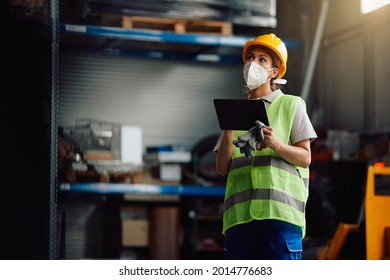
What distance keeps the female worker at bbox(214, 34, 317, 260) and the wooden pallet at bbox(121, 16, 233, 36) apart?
3.17 metres

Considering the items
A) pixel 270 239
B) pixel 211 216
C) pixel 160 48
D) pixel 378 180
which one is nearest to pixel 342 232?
pixel 378 180

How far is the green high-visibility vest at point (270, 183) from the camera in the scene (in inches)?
123

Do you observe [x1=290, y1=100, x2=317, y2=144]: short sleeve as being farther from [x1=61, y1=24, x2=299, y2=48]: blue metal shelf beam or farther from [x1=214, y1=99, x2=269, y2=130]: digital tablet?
[x1=61, y1=24, x2=299, y2=48]: blue metal shelf beam

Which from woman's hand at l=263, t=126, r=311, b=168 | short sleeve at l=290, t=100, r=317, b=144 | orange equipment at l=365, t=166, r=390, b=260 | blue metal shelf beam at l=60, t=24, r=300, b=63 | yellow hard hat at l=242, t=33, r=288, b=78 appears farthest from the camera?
blue metal shelf beam at l=60, t=24, r=300, b=63

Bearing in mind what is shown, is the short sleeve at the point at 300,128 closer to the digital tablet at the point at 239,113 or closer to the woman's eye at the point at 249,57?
the digital tablet at the point at 239,113

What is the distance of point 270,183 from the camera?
314cm

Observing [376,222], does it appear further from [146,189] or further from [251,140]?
[146,189]

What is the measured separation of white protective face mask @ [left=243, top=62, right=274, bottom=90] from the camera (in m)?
3.27

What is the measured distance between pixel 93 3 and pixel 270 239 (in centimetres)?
360

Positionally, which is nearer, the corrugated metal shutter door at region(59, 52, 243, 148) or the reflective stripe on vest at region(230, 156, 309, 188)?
the reflective stripe on vest at region(230, 156, 309, 188)

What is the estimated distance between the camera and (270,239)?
10.2 feet

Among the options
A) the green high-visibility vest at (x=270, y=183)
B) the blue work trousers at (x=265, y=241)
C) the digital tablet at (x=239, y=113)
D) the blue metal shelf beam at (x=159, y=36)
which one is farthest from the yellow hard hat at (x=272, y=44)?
the blue metal shelf beam at (x=159, y=36)

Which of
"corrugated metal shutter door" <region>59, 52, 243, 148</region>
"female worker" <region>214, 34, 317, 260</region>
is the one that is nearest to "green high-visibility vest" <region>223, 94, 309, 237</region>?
"female worker" <region>214, 34, 317, 260</region>
